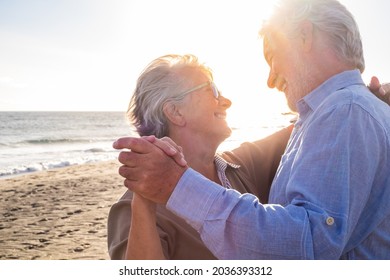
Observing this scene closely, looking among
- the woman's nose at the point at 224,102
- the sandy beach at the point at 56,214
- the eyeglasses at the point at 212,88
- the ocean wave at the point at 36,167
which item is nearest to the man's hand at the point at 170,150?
the eyeglasses at the point at 212,88

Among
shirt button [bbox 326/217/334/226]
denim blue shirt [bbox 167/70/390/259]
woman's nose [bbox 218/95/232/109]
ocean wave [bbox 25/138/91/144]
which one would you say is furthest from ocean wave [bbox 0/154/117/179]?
shirt button [bbox 326/217/334/226]

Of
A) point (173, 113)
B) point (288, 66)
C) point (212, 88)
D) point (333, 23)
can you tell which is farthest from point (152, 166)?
point (212, 88)

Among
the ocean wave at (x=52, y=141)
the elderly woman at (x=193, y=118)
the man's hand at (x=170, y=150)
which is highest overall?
the man's hand at (x=170, y=150)

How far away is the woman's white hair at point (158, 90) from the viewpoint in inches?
117

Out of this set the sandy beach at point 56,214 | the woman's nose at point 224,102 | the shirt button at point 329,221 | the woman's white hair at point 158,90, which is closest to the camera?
the shirt button at point 329,221

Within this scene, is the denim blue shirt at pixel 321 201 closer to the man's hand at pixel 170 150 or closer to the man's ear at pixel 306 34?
the man's hand at pixel 170 150

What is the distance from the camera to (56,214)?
825 cm

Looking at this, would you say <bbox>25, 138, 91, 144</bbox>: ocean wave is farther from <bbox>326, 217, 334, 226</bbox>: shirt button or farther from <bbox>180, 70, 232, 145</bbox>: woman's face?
<bbox>326, 217, 334, 226</bbox>: shirt button

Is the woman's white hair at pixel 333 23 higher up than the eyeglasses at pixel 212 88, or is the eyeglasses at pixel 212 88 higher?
the woman's white hair at pixel 333 23

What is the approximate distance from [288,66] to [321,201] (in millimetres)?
770

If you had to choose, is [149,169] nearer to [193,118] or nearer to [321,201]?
[321,201]

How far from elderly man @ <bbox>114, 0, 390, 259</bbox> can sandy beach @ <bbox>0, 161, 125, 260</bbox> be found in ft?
14.5
